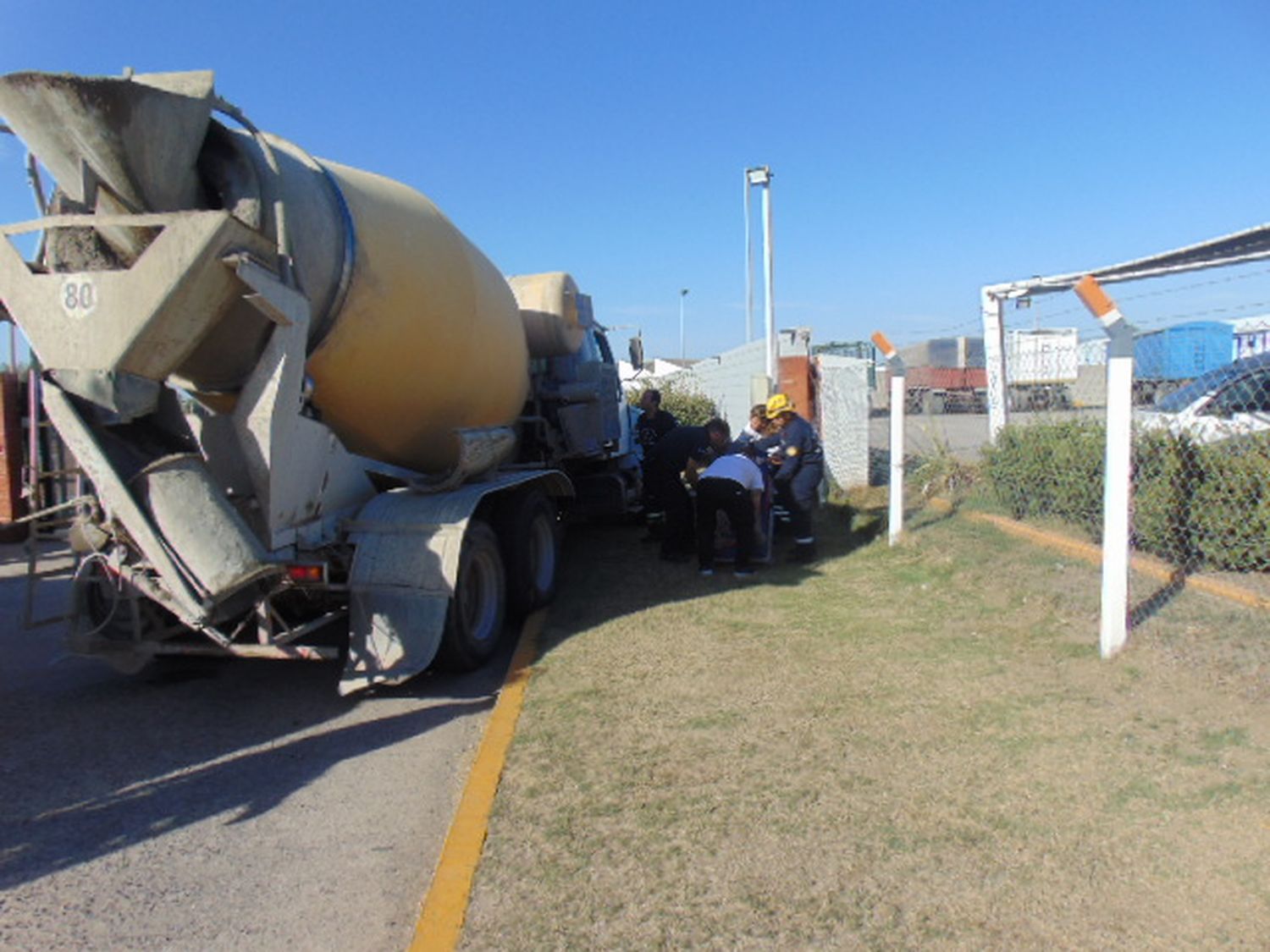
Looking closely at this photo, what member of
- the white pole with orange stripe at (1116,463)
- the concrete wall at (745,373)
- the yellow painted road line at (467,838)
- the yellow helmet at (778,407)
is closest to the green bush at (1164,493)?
the white pole with orange stripe at (1116,463)

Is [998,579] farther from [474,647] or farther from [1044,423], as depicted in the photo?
[474,647]

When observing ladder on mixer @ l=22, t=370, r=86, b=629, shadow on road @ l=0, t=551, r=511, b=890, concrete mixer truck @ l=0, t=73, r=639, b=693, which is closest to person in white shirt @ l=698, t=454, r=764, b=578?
concrete mixer truck @ l=0, t=73, r=639, b=693

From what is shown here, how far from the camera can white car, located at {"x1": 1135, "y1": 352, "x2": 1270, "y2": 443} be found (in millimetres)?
5895

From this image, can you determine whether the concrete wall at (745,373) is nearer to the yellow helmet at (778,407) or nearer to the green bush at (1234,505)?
the yellow helmet at (778,407)

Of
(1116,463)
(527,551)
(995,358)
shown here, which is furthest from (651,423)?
(1116,463)

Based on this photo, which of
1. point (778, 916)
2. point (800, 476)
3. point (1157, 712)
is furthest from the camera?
point (800, 476)

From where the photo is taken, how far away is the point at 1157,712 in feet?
13.7

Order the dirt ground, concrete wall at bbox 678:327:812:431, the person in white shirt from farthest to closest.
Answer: concrete wall at bbox 678:327:812:431 → the person in white shirt → the dirt ground

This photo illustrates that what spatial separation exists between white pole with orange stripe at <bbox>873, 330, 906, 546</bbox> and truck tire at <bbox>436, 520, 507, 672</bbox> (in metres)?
3.69

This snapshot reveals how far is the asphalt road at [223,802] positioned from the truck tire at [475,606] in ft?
0.58

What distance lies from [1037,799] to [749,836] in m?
1.10

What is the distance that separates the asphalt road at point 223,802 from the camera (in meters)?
3.19

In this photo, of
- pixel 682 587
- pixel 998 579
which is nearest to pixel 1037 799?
pixel 998 579

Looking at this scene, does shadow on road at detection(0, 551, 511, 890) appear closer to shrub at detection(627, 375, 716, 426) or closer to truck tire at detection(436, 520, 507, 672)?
truck tire at detection(436, 520, 507, 672)
